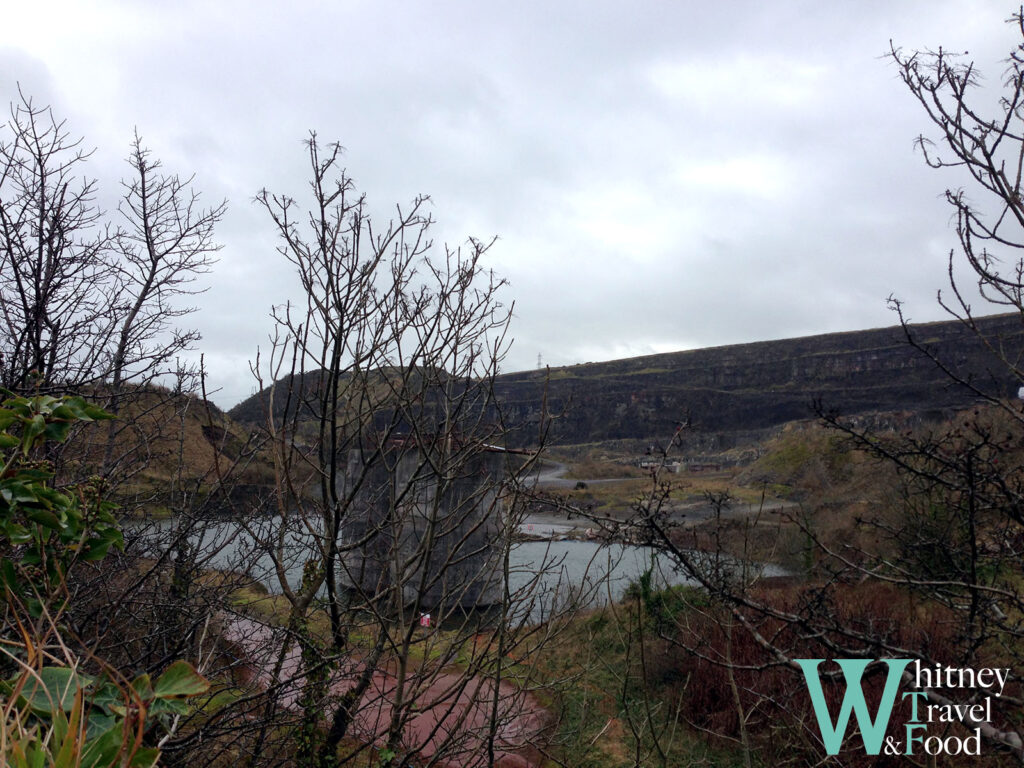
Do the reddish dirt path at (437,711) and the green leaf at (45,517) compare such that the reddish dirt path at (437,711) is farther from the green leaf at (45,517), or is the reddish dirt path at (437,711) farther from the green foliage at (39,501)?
the green leaf at (45,517)

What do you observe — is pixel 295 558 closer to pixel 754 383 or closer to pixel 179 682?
pixel 179 682

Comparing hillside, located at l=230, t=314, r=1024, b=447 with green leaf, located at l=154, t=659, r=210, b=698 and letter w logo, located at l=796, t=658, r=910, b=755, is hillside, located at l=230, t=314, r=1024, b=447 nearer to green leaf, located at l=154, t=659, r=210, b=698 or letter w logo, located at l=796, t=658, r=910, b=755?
letter w logo, located at l=796, t=658, r=910, b=755

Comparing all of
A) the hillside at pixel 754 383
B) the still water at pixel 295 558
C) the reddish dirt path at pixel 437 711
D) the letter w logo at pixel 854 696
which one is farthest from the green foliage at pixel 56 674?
the hillside at pixel 754 383

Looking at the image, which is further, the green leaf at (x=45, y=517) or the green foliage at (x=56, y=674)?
the green leaf at (x=45, y=517)

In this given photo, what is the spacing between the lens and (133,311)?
5902mm

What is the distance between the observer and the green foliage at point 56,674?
968 mm

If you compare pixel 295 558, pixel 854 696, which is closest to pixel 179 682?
pixel 854 696

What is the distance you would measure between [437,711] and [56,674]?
23.3 feet

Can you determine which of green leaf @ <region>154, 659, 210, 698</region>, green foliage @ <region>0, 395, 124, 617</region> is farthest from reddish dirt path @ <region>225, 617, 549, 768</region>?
green leaf @ <region>154, 659, 210, 698</region>

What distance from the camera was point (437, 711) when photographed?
24.9 ft

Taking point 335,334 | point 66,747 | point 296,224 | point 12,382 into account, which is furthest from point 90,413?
point 12,382

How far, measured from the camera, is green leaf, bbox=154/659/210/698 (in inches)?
47.2

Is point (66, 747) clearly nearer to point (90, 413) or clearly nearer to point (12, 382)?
point (90, 413)

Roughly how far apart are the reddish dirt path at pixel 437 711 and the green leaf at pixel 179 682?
173 centimetres
